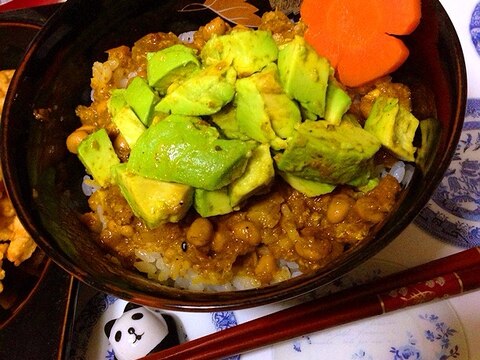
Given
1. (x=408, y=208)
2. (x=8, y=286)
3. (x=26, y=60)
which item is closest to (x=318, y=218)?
(x=408, y=208)

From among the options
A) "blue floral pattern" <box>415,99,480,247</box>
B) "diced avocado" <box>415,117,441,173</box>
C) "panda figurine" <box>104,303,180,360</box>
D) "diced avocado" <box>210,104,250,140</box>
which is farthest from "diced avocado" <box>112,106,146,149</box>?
"blue floral pattern" <box>415,99,480,247</box>

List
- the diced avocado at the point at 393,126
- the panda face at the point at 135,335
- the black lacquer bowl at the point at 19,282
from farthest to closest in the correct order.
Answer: the black lacquer bowl at the point at 19,282
the panda face at the point at 135,335
the diced avocado at the point at 393,126

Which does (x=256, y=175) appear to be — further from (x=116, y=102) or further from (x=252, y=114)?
(x=116, y=102)

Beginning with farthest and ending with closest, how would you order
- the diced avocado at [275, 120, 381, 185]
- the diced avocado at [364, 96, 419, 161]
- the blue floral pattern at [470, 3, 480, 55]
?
1. the blue floral pattern at [470, 3, 480, 55]
2. the diced avocado at [364, 96, 419, 161]
3. the diced avocado at [275, 120, 381, 185]

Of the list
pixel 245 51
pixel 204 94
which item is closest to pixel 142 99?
pixel 204 94

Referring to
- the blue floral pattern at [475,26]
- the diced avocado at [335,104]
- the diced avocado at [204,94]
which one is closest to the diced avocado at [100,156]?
the diced avocado at [204,94]

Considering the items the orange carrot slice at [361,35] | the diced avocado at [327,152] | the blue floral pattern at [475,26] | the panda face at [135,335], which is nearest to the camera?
the diced avocado at [327,152]

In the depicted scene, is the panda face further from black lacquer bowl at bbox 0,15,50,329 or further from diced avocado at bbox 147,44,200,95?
diced avocado at bbox 147,44,200,95

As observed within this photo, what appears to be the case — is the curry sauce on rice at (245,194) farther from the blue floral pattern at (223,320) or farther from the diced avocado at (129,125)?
the blue floral pattern at (223,320)
